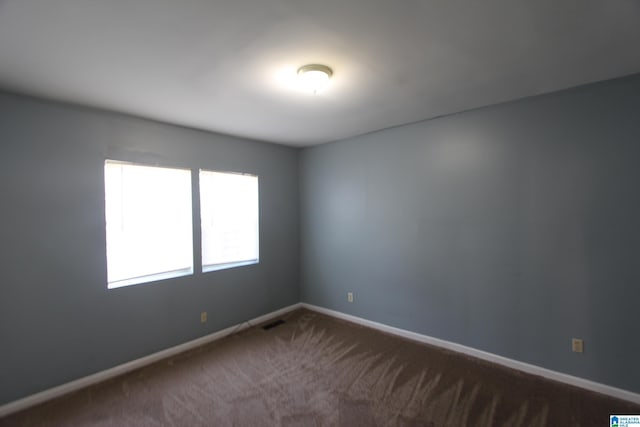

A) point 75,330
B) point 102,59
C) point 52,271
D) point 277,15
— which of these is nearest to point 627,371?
point 277,15

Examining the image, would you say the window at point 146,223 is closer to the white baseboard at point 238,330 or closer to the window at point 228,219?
the window at point 228,219

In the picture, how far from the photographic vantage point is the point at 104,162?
261 centimetres

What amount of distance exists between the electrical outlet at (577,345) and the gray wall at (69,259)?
3552 millimetres

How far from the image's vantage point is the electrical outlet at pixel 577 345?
7.64ft

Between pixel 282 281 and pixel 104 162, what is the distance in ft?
8.50

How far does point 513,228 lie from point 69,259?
3941mm

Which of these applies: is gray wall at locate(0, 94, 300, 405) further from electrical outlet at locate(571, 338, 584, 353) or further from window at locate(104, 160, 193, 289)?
electrical outlet at locate(571, 338, 584, 353)

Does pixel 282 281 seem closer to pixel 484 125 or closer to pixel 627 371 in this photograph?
pixel 484 125

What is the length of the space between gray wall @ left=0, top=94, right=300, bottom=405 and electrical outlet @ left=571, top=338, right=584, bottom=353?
11.7 ft

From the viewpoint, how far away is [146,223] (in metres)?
2.91

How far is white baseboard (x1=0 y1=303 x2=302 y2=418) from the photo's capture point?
218cm

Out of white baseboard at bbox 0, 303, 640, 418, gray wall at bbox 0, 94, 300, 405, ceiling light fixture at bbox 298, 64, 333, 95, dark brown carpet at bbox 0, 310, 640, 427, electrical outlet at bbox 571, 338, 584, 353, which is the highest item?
ceiling light fixture at bbox 298, 64, 333, 95

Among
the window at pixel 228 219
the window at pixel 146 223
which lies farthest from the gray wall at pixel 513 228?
the window at pixel 146 223

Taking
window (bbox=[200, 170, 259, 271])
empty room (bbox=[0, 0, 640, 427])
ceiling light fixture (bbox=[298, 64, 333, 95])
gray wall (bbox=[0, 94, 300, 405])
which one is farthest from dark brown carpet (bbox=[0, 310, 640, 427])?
ceiling light fixture (bbox=[298, 64, 333, 95])
